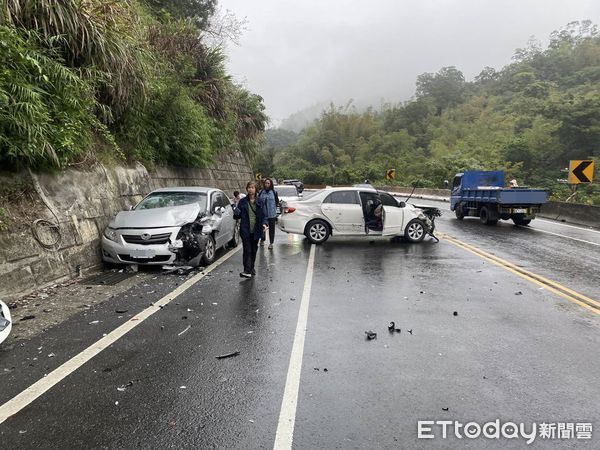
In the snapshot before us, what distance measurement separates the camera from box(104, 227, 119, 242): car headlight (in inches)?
333

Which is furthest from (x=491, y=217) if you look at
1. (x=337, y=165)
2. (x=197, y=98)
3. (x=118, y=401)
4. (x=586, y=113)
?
(x=337, y=165)

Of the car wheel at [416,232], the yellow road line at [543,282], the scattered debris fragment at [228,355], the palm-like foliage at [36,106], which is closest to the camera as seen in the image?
the scattered debris fragment at [228,355]

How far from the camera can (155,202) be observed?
9.94 metres

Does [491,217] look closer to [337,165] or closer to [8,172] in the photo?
[8,172]

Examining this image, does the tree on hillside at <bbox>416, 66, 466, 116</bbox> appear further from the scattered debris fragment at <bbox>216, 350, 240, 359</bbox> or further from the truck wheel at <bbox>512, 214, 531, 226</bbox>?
the scattered debris fragment at <bbox>216, 350, 240, 359</bbox>

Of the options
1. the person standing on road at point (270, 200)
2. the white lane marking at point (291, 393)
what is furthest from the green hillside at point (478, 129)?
the white lane marking at point (291, 393)

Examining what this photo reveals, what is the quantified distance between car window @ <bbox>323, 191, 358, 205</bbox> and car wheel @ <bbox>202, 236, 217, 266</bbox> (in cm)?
391

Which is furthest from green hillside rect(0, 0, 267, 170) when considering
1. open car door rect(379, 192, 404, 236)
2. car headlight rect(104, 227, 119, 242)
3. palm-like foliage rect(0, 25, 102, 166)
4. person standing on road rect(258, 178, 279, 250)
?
open car door rect(379, 192, 404, 236)

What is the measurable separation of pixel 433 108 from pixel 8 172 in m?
87.8

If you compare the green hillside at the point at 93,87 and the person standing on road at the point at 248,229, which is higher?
the green hillside at the point at 93,87

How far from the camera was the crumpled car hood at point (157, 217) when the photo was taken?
855cm

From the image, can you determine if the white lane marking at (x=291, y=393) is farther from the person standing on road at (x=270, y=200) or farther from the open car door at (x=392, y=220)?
the open car door at (x=392, y=220)

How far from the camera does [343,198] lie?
1230cm

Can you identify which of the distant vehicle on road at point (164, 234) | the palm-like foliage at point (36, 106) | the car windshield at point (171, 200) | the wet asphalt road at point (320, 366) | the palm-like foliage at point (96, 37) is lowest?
the wet asphalt road at point (320, 366)
